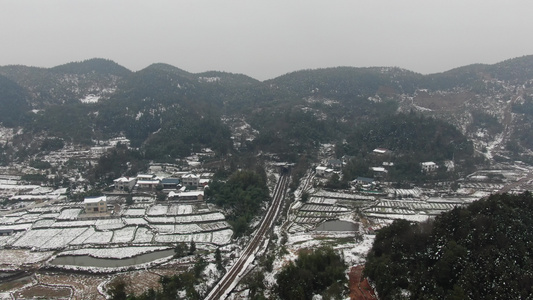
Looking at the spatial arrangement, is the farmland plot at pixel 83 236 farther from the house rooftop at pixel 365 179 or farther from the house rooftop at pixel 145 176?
the house rooftop at pixel 365 179

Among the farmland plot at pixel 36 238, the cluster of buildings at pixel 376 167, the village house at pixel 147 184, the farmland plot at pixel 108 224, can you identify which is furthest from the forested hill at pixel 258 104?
the farmland plot at pixel 36 238

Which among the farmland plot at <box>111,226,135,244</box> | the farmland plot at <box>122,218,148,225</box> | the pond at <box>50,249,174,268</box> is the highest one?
the farmland plot at <box>122,218,148,225</box>

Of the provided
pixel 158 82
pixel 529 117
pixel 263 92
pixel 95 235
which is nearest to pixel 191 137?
pixel 95 235

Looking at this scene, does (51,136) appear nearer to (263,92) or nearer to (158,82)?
(158,82)

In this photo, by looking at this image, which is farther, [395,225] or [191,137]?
[191,137]

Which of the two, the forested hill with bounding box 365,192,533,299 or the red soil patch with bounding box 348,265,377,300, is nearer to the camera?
the forested hill with bounding box 365,192,533,299

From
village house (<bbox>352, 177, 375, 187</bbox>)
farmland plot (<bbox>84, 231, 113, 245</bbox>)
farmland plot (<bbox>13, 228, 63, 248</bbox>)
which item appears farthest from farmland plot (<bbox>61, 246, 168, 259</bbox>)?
village house (<bbox>352, 177, 375, 187</bbox>)

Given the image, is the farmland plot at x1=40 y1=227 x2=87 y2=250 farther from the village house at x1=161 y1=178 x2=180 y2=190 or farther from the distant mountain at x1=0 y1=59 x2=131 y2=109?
the distant mountain at x1=0 y1=59 x2=131 y2=109
